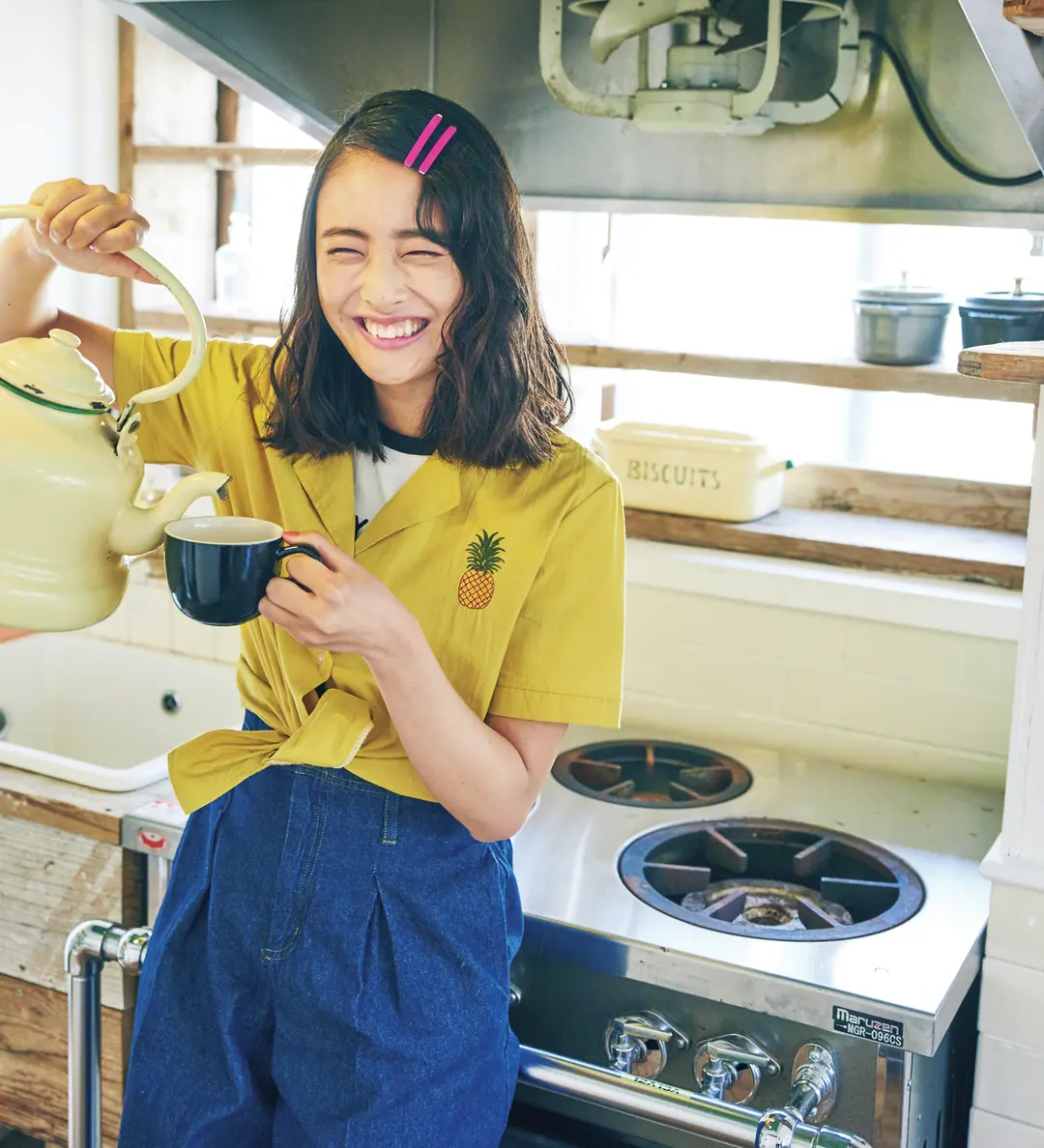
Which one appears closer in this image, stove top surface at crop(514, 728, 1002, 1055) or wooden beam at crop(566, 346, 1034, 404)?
stove top surface at crop(514, 728, 1002, 1055)

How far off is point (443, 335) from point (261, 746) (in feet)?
1.33

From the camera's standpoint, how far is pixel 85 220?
1.17 m

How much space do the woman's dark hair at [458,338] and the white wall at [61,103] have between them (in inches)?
66.4

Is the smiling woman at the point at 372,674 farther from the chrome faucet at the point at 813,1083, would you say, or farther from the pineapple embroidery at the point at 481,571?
the chrome faucet at the point at 813,1083

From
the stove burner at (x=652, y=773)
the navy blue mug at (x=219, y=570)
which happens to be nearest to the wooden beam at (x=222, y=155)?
the stove burner at (x=652, y=773)

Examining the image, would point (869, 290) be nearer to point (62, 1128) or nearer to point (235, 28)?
point (235, 28)

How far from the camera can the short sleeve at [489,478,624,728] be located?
1.23m

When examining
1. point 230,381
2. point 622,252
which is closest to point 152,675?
point 622,252

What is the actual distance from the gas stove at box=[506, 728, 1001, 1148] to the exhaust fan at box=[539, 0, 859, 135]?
2.89 ft

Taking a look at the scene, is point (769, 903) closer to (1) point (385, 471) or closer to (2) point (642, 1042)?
(2) point (642, 1042)

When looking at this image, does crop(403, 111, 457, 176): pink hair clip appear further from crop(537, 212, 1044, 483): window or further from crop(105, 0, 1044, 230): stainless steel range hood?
crop(537, 212, 1044, 483): window

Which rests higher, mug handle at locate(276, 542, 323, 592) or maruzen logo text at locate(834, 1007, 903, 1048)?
mug handle at locate(276, 542, 323, 592)

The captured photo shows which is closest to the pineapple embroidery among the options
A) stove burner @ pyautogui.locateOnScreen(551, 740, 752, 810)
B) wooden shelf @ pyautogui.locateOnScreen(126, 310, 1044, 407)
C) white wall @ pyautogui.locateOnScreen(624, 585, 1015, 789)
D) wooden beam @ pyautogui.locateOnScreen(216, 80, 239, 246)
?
stove burner @ pyautogui.locateOnScreen(551, 740, 752, 810)

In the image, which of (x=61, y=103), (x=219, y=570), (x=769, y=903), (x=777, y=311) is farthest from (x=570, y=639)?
(x=61, y=103)
